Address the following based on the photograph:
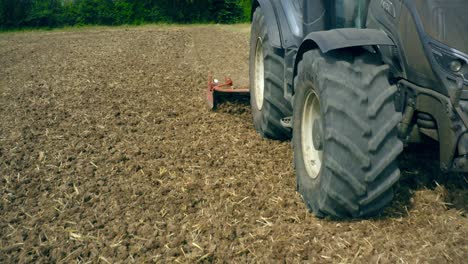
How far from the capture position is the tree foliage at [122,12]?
23625 millimetres

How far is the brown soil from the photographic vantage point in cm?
359

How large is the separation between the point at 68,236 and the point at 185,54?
379 inches

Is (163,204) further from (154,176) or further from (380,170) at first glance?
(380,170)

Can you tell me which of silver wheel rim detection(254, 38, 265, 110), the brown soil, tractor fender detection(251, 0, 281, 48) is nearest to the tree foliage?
the brown soil

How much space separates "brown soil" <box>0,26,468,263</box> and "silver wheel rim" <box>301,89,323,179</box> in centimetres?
30

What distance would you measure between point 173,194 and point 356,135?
1638 millimetres

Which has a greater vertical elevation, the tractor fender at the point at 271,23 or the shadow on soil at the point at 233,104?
the tractor fender at the point at 271,23

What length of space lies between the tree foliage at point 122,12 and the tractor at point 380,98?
21130 mm

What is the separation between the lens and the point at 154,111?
284 inches

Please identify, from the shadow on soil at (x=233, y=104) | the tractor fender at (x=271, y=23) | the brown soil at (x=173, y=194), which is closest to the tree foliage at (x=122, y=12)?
the brown soil at (x=173, y=194)

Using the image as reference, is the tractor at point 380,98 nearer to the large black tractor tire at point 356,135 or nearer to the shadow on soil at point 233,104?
the large black tractor tire at point 356,135

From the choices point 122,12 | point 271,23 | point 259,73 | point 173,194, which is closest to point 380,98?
point 173,194

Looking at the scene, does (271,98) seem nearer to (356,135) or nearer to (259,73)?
(259,73)

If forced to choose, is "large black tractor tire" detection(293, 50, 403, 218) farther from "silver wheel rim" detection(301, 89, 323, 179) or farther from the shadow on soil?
the shadow on soil
